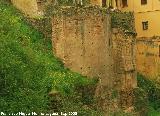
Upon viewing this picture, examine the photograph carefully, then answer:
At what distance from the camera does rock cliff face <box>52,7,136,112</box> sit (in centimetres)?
3569

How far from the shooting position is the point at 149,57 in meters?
47.1

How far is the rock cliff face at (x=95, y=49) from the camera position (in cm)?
3569

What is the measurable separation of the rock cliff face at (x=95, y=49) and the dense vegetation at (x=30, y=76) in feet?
2.85

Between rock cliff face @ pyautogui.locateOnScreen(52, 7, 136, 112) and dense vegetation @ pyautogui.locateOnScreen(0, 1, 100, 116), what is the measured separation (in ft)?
2.85

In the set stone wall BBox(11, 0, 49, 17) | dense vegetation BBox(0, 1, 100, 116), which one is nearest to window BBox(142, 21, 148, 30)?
stone wall BBox(11, 0, 49, 17)

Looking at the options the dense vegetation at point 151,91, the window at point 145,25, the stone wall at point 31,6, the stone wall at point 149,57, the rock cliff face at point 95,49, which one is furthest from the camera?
the window at point 145,25

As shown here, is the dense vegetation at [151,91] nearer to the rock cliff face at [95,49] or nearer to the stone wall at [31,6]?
the rock cliff face at [95,49]

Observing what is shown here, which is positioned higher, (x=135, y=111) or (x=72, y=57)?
(x=72, y=57)

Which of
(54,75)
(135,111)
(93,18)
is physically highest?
(93,18)

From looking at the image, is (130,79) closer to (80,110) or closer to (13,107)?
(80,110)

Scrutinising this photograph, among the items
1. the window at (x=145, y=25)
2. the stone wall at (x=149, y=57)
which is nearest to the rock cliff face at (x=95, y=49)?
the stone wall at (x=149, y=57)

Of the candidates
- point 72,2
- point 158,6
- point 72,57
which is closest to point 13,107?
point 72,57

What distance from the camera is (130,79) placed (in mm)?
38094

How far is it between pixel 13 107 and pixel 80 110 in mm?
5532
